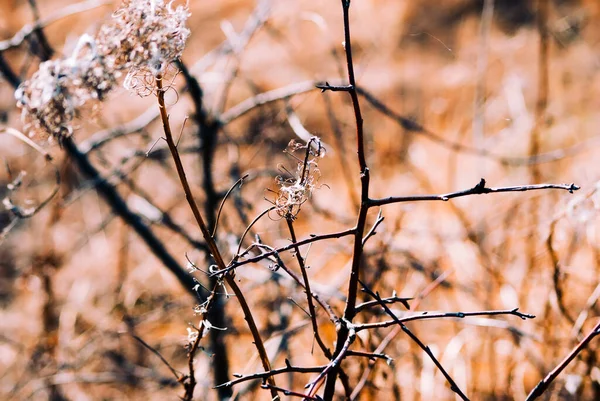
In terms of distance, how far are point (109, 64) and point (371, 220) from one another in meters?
0.77

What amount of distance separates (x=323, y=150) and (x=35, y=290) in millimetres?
1750

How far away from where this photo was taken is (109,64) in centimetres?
44

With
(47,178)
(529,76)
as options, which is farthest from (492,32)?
(47,178)

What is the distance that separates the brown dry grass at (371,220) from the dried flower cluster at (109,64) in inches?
1.8

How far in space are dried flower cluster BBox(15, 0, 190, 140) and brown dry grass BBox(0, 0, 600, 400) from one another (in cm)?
5

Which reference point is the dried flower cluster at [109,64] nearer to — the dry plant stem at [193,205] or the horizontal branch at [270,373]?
the dry plant stem at [193,205]

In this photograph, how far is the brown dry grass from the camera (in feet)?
3.57

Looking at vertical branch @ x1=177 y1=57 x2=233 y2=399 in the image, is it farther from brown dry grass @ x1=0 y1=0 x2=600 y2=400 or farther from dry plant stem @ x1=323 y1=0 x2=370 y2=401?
dry plant stem @ x1=323 y1=0 x2=370 y2=401

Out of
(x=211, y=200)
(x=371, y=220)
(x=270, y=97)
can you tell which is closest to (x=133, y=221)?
(x=211, y=200)

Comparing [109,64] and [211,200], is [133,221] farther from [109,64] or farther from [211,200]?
[109,64]

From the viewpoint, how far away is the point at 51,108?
48 centimetres

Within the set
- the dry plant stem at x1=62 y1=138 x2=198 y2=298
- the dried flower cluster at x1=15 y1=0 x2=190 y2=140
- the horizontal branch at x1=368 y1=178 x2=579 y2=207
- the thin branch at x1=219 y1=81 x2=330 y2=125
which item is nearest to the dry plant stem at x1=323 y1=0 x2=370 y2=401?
the horizontal branch at x1=368 y1=178 x2=579 y2=207

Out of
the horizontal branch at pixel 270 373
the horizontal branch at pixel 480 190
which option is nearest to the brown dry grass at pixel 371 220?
the horizontal branch at pixel 270 373

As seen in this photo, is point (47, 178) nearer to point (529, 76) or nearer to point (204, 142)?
point (204, 142)
